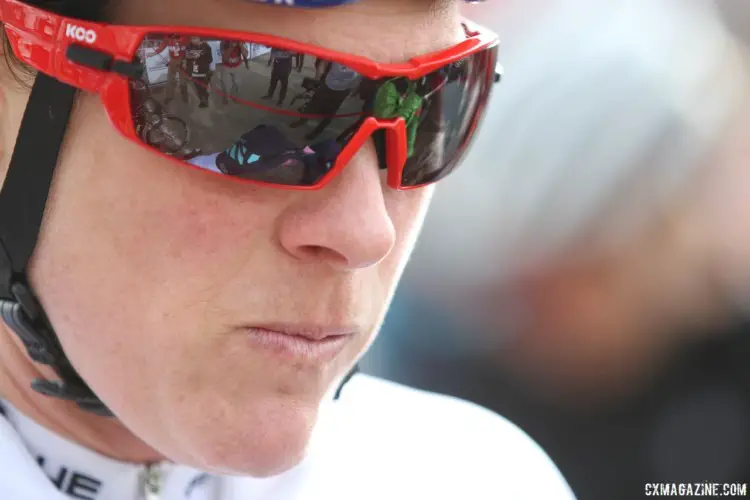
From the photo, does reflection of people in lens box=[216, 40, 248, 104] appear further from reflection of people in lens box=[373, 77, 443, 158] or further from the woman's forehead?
reflection of people in lens box=[373, 77, 443, 158]

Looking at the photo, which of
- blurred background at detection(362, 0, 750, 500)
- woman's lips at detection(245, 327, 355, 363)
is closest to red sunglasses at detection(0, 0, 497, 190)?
woman's lips at detection(245, 327, 355, 363)

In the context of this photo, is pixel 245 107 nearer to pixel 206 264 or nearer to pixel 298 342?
pixel 206 264

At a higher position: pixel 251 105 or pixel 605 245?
pixel 251 105

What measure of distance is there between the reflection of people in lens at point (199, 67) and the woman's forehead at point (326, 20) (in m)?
0.04

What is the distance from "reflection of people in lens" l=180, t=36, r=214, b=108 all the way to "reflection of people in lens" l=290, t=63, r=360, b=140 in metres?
0.12

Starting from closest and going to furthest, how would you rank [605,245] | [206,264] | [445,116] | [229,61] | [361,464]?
[229,61] < [206,264] < [445,116] < [361,464] < [605,245]

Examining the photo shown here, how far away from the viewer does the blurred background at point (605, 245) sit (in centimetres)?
237

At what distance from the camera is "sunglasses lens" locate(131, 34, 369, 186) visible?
921mm

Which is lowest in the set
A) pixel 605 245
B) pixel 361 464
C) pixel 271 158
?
pixel 361 464

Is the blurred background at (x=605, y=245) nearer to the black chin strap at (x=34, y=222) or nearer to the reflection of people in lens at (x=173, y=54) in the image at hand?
the black chin strap at (x=34, y=222)

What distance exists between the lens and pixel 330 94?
96cm

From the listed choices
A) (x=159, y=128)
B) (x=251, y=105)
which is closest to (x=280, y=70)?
(x=251, y=105)

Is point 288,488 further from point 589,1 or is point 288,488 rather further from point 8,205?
point 589,1

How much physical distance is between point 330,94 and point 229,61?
0.13 metres
